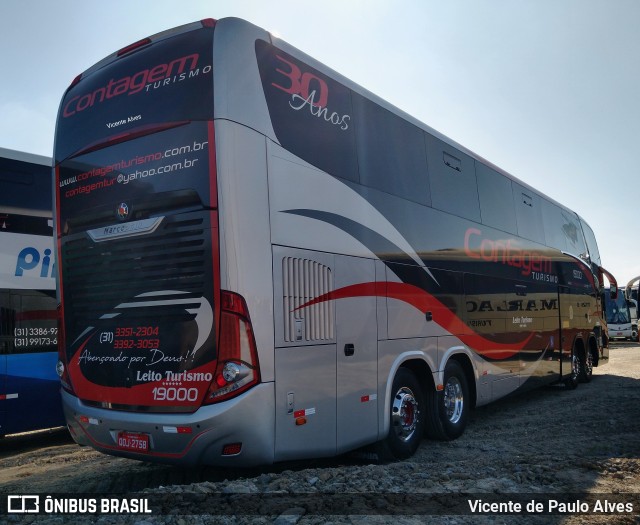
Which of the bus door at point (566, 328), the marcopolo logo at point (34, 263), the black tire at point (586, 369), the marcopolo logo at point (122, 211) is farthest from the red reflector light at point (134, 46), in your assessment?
the black tire at point (586, 369)

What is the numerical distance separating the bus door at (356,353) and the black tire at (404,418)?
1.53 ft

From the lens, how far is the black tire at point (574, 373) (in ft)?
44.6

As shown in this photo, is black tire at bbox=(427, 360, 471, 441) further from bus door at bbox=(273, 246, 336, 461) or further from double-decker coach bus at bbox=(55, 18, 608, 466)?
bus door at bbox=(273, 246, 336, 461)

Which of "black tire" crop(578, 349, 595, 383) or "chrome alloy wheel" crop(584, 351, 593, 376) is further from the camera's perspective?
"chrome alloy wheel" crop(584, 351, 593, 376)

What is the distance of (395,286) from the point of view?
6973mm

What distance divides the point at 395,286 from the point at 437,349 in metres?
1.35

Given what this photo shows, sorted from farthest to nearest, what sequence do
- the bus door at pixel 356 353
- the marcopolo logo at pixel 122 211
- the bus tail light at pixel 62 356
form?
the bus tail light at pixel 62 356 < the bus door at pixel 356 353 < the marcopolo logo at pixel 122 211

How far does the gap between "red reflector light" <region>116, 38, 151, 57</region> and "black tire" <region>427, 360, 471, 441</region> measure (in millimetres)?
5337

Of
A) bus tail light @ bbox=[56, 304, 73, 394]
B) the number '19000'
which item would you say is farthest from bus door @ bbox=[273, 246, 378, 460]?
bus tail light @ bbox=[56, 304, 73, 394]

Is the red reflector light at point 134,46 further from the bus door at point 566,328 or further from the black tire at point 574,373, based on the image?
the black tire at point 574,373

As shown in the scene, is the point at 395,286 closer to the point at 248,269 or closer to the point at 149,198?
the point at 248,269

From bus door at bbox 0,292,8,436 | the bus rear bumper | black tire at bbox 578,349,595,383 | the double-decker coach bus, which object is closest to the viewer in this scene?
the bus rear bumper


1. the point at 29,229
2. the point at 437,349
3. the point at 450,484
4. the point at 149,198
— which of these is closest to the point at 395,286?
the point at 437,349

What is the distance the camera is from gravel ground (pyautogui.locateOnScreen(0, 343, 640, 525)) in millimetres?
4406
